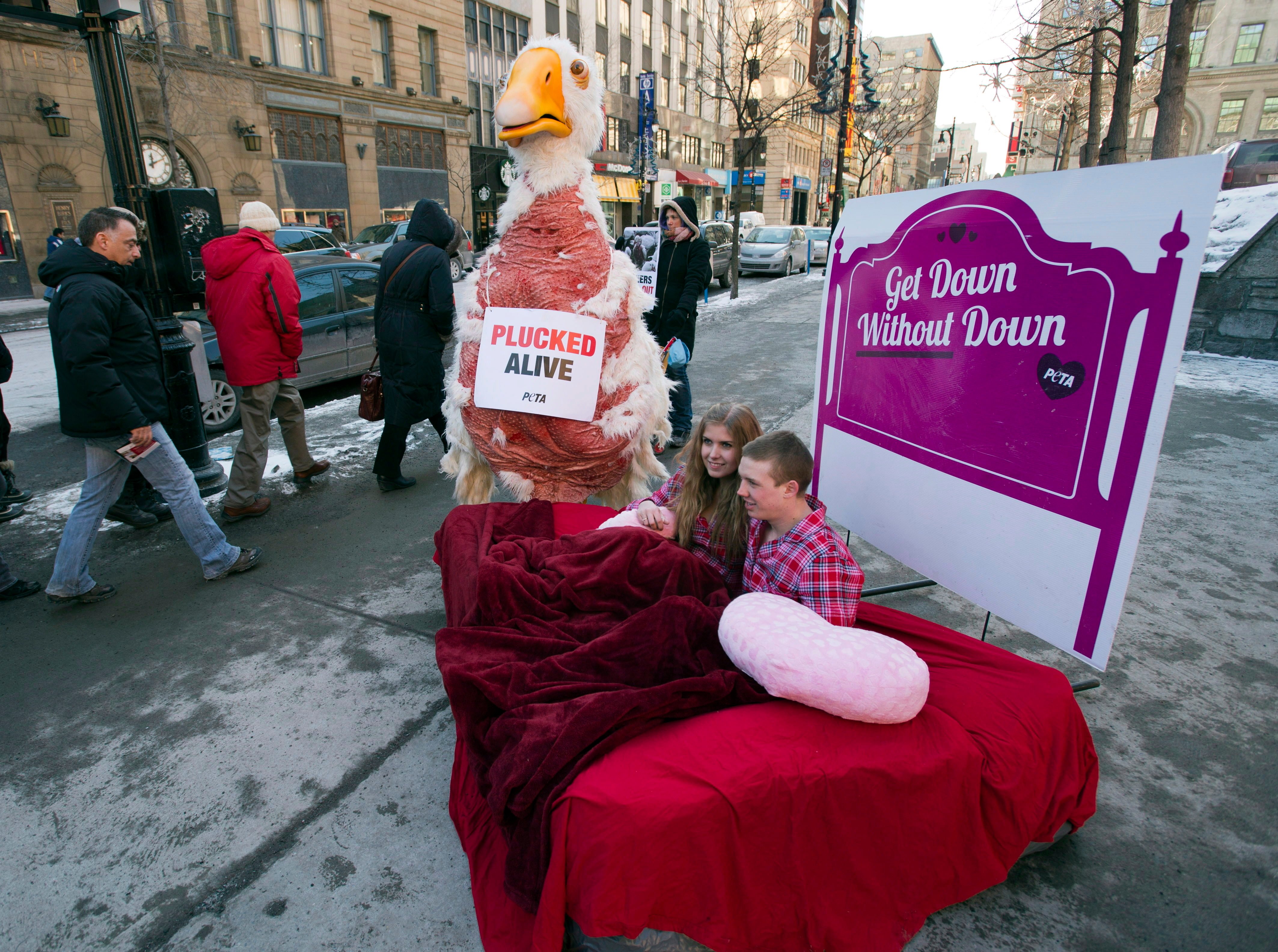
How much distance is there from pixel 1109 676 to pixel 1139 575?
1.11m

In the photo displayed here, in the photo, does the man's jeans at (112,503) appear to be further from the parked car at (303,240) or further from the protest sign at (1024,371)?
the parked car at (303,240)

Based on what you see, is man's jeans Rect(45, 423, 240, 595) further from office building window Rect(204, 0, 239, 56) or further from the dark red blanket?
office building window Rect(204, 0, 239, 56)

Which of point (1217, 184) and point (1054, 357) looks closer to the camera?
point (1217, 184)

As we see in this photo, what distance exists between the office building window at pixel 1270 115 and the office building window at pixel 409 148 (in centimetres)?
4213

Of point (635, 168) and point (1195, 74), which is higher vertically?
point (1195, 74)

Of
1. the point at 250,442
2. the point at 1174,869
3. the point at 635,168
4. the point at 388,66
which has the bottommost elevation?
the point at 1174,869

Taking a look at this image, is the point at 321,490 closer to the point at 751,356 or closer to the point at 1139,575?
the point at 1139,575

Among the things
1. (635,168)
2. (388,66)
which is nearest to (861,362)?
(388,66)

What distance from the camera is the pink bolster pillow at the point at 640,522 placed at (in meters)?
2.85

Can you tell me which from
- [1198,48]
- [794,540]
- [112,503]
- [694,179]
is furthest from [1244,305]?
[1198,48]

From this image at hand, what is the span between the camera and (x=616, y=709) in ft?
5.92

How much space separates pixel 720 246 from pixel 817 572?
52.5ft

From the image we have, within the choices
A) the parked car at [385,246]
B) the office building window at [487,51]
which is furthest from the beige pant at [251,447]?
the office building window at [487,51]

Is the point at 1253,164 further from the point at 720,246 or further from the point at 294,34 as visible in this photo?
the point at 294,34
